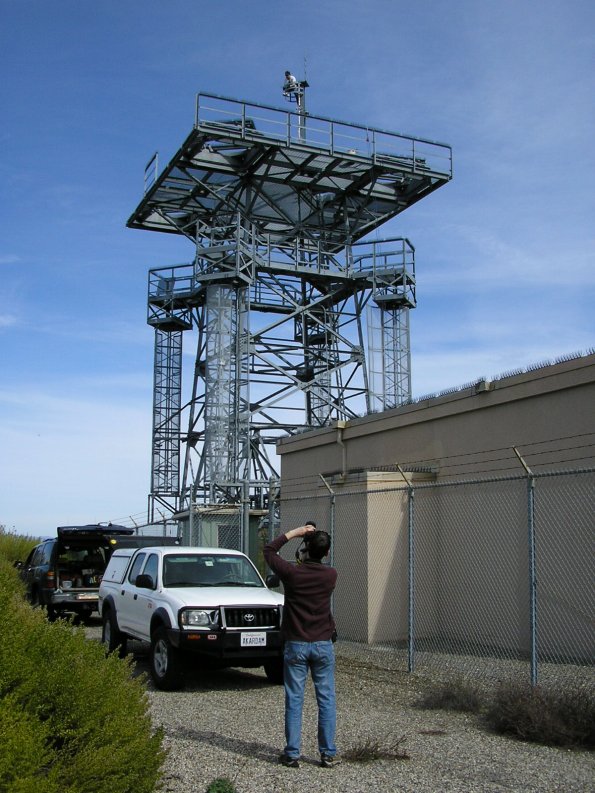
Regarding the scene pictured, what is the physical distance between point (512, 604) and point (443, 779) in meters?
6.80

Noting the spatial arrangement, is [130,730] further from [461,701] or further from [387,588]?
[387,588]

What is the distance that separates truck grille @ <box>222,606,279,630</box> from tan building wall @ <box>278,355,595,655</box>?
2532 mm

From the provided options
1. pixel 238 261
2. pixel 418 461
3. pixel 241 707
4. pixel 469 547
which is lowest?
pixel 241 707

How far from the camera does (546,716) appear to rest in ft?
25.4

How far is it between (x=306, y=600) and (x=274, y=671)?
14.2 ft

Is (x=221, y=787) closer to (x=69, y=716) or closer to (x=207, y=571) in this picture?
(x=69, y=716)

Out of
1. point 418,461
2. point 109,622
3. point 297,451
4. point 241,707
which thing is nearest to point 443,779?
point 241,707

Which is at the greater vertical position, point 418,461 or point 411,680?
point 418,461

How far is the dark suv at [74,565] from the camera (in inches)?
689

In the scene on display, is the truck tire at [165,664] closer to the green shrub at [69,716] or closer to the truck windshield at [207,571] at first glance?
the truck windshield at [207,571]

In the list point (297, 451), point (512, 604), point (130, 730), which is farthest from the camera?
point (297, 451)

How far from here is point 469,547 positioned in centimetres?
1395

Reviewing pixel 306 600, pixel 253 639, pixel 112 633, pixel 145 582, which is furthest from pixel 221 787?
pixel 112 633

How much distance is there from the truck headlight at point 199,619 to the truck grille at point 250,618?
0.13 m
